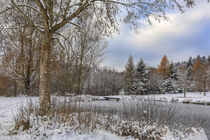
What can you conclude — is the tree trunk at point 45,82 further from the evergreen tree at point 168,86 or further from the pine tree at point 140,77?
the evergreen tree at point 168,86

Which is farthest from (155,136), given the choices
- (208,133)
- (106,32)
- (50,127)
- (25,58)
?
(25,58)

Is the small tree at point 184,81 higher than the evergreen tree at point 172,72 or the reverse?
the reverse

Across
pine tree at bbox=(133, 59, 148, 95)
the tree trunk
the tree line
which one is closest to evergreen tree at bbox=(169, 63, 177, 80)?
the tree line

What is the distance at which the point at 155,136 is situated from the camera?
12.7 feet

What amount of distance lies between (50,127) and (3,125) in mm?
1353

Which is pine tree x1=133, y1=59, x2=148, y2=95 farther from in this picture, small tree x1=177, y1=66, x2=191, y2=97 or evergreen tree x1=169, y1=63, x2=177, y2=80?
evergreen tree x1=169, y1=63, x2=177, y2=80

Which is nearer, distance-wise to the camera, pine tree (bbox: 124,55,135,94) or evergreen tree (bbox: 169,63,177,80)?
pine tree (bbox: 124,55,135,94)

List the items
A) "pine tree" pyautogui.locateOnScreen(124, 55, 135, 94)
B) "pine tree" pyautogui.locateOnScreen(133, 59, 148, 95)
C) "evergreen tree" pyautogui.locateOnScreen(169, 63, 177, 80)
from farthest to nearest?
"evergreen tree" pyautogui.locateOnScreen(169, 63, 177, 80) → "pine tree" pyautogui.locateOnScreen(124, 55, 135, 94) → "pine tree" pyautogui.locateOnScreen(133, 59, 148, 95)

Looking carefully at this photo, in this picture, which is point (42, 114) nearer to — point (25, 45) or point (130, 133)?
point (130, 133)

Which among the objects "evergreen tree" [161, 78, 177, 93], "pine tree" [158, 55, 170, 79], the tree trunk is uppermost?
"pine tree" [158, 55, 170, 79]

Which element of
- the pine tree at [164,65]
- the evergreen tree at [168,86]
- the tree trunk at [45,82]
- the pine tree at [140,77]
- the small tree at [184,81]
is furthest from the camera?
the pine tree at [164,65]

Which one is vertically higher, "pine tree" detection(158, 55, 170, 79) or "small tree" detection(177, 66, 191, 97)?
"pine tree" detection(158, 55, 170, 79)

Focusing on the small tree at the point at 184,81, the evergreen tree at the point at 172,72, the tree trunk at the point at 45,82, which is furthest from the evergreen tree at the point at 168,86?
the tree trunk at the point at 45,82

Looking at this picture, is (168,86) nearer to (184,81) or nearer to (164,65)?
(184,81)
